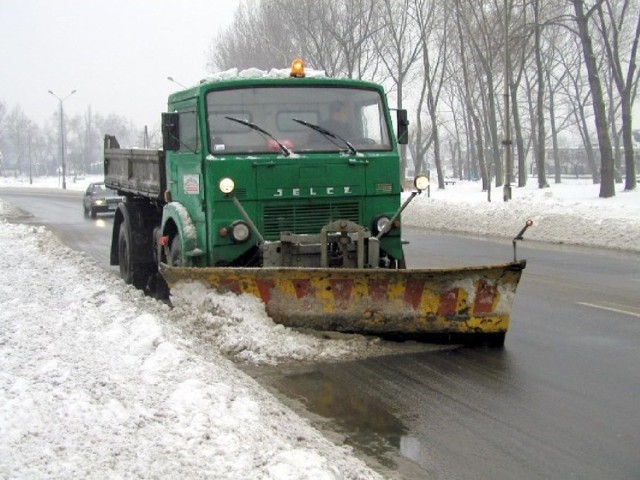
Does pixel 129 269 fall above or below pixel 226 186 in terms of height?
below

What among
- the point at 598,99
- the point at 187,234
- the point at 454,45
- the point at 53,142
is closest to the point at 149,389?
the point at 187,234

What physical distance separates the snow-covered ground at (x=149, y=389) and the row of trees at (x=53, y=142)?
408 feet

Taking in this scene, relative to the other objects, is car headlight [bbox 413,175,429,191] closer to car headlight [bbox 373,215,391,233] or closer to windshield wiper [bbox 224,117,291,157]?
car headlight [bbox 373,215,391,233]

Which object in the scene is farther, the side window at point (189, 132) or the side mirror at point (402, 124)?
the side mirror at point (402, 124)

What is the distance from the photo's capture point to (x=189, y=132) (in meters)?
8.84

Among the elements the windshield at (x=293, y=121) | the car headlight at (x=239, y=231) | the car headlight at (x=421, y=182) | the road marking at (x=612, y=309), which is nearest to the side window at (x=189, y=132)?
the windshield at (x=293, y=121)

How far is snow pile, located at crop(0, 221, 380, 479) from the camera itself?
4109 millimetres

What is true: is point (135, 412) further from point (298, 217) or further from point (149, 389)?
point (298, 217)

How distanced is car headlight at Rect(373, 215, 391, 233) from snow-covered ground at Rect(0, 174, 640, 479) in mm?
1455

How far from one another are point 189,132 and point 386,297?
116 inches

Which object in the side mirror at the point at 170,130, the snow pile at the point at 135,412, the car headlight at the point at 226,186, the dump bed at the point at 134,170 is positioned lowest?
the snow pile at the point at 135,412

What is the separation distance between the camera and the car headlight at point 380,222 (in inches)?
335

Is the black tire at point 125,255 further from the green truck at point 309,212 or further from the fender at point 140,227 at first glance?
the green truck at point 309,212

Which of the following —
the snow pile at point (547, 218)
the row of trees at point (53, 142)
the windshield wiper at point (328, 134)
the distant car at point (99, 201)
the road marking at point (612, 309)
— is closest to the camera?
the windshield wiper at point (328, 134)
